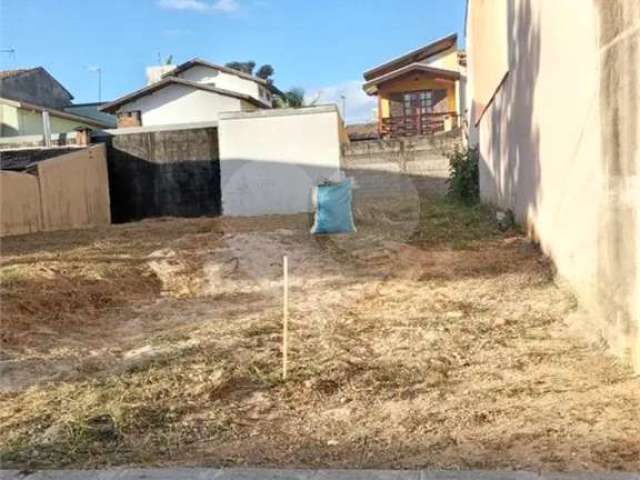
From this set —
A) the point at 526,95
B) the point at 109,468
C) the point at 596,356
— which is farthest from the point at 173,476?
the point at 526,95

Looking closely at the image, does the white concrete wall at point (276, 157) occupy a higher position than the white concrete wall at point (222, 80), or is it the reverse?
the white concrete wall at point (222, 80)

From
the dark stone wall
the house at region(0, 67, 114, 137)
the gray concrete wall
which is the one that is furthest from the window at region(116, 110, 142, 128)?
the gray concrete wall

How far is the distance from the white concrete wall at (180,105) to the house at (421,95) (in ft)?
19.0

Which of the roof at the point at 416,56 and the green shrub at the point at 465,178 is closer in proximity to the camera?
the green shrub at the point at 465,178

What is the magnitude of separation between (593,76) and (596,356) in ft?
6.08

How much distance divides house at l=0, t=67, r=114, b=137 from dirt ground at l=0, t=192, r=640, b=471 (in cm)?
1969

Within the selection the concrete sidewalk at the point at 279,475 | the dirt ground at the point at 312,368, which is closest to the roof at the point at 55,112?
the dirt ground at the point at 312,368

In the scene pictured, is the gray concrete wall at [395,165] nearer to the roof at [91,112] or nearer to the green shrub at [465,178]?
the green shrub at [465,178]

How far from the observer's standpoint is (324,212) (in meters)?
10.6

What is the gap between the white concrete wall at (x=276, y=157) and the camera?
14.8m

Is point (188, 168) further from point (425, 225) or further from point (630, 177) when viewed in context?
point (630, 177)

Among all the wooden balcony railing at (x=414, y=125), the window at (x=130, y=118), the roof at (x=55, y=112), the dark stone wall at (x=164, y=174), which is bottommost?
the dark stone wall at (x=164, y=174)

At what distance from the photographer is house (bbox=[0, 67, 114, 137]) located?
25984mm

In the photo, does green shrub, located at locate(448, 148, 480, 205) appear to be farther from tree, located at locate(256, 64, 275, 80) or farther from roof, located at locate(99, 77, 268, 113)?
tree, located at locate(256, 64, 275, 80)
